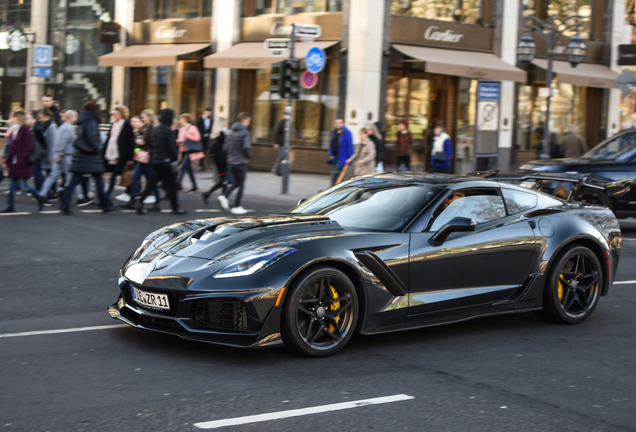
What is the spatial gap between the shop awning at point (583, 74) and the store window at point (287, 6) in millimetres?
8120

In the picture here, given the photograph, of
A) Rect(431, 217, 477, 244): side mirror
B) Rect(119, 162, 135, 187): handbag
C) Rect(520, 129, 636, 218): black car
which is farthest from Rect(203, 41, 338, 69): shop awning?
Rect(431, 217, 477, 244): side mirror

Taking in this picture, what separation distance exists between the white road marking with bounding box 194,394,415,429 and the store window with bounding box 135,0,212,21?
90.4 feet

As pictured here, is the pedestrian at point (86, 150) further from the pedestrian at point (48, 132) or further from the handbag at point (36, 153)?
the pedestrian at point (48, 132)

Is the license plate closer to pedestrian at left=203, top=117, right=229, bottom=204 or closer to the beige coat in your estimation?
pedestrian at left=203, top=117, right=229, bottom=204

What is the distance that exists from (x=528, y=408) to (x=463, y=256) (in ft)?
6.26

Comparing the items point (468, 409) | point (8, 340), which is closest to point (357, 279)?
point (468, 409)

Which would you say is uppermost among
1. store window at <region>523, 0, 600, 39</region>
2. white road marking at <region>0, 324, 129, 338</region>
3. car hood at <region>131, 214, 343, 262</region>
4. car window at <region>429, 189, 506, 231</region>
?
store window at <region>523, 0, 600, 39</region>

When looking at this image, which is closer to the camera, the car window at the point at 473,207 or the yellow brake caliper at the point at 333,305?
the yellow brake caliper at the point at 333,305

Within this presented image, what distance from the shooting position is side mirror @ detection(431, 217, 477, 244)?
6879 millimetres

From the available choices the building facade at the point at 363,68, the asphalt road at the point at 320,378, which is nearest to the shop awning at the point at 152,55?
the building facade at the point at 363,68

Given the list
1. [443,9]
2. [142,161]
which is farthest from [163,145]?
[443,9]

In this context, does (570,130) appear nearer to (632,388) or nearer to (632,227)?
(632,227)

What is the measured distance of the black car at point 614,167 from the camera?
15633 millimetres

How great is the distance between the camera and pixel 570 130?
77.5 ft
